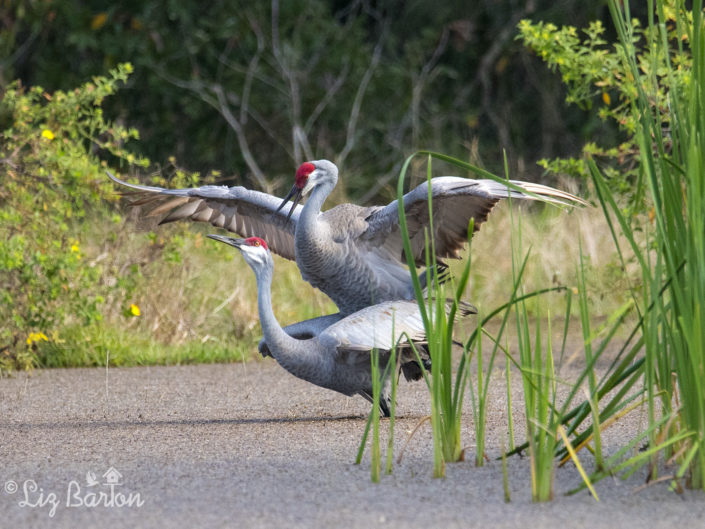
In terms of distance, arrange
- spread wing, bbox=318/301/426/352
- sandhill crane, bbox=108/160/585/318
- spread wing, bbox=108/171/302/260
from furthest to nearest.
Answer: spread wing, bbox=108/171/302/260 < sandhill crane, bbox=108/160/585/318 < spread wing, bbox=318/301/426/352

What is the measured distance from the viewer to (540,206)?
36.0ft

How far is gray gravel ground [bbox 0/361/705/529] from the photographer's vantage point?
2766mm

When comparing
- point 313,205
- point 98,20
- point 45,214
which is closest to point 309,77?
point 98,20

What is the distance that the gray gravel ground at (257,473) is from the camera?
277 centimetres

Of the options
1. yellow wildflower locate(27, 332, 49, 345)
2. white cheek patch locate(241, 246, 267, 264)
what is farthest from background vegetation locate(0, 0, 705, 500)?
white cheek patch locate(241, 246, 267, 264)

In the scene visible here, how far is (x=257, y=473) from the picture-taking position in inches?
131

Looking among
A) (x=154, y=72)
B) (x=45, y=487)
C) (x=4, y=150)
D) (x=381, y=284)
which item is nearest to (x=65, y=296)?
(x=4, y=150)

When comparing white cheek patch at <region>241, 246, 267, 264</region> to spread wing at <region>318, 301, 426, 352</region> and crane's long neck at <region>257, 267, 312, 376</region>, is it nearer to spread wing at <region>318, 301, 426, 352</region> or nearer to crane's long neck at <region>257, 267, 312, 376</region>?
crane's long neck at <region>257, 267, 312, 376</region>

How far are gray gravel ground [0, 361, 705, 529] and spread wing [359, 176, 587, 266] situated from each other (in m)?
0.75

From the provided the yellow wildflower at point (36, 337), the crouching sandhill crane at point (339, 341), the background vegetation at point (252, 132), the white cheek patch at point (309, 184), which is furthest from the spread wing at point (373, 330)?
the yellow wildflower at point (36, 337)

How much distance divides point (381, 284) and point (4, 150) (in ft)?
9.85

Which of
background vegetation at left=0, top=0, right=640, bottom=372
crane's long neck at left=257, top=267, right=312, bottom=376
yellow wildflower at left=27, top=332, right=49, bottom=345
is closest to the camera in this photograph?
crane's long neck at left=257, top=267, right=312, bottom=376

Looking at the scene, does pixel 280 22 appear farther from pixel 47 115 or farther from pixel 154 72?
pixel 47 115

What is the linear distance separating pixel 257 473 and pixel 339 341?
1080mm
